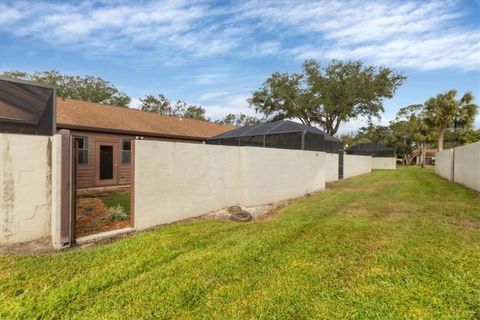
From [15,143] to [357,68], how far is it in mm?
24442

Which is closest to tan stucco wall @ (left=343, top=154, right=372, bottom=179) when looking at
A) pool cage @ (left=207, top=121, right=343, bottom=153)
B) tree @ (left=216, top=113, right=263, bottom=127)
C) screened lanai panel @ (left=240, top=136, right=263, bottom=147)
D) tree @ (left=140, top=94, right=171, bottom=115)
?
pool cage @ (left=207, top=121, right=343, bottom=153)

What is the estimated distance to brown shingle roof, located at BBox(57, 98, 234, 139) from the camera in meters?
11.5

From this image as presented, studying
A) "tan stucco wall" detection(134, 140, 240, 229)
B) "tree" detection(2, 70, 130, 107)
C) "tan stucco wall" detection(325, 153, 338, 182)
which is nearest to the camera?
"tan stucco wall" detection(134, 140, 240, 229)

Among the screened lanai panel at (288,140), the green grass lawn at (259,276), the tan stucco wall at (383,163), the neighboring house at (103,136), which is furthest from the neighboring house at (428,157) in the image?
the green grass lawn at (259,276)

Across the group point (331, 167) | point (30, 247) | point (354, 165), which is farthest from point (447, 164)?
point (30, 247)

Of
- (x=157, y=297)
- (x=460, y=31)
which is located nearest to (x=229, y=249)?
(x=157, y=297)

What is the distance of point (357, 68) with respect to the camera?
22.5 m

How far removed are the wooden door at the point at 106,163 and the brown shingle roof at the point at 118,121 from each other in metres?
0.82

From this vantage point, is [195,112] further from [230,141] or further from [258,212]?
[258,212]

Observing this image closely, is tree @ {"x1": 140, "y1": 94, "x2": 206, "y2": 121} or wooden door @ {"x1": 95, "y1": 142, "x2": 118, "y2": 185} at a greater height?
tree @ {"x1": 140, "y1": 94, "x2": 206, "y2": 121}

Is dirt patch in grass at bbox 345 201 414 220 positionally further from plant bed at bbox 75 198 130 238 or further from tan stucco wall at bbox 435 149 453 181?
tan stucco wall at bbox 435 149 453 181

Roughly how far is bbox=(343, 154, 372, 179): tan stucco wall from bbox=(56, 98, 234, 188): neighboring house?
11.3 metres

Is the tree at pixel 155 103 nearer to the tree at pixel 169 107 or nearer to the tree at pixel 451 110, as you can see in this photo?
the tree at pixel 169 107

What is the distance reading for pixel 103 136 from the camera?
11938 mm
